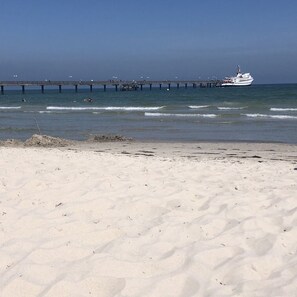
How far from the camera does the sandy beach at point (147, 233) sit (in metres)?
2.97

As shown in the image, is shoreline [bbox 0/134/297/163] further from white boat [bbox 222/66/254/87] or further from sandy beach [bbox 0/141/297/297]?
white boat [bbox 222/66/254/87]

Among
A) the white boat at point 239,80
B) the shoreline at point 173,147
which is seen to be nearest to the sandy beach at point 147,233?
the shoreline at point 173,147

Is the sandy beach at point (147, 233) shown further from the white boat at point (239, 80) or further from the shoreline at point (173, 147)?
the white boat at point (239, 80)

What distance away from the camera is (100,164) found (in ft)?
23.1

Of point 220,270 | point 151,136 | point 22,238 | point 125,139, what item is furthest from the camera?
point 151,136

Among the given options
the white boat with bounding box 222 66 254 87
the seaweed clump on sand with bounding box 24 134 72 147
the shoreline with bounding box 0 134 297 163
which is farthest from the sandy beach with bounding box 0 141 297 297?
the white boat with bounding box 222 66 254 87

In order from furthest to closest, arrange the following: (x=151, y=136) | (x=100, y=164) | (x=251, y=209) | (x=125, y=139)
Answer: (x=151, y=136) → (x=125, y=139) → (x=100, y=164) → (x=251, y=209)

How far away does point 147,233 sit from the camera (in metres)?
3.83

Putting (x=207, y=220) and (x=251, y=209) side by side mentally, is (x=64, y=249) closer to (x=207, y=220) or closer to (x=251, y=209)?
(x=207, y=220)

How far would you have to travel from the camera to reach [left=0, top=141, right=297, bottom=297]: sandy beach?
2.97 m

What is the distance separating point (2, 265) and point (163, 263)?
1106mm

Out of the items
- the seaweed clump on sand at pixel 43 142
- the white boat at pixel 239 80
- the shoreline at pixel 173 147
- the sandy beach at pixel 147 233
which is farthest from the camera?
the white boat at pixel 239 80

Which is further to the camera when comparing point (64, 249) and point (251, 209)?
point (251, 209)

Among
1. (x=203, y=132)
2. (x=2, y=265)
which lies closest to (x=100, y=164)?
A: (x=2, y=265)
